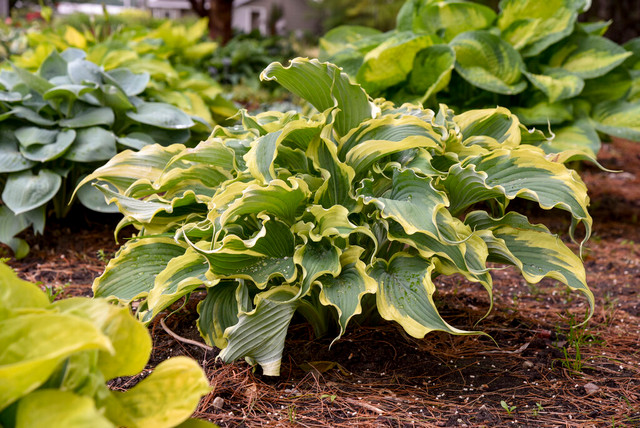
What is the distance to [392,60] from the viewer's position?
348cm

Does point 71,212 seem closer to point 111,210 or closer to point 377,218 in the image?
point 111,210

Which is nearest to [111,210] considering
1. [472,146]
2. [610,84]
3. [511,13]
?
[472,146]

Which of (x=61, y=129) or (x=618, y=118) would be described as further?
(x=618, y=118)

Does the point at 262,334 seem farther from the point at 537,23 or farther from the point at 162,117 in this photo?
the point at 537,23

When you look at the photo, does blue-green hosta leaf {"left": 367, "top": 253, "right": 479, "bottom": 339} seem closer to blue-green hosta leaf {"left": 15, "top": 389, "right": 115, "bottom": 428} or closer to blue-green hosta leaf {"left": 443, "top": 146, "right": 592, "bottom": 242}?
blue-green hosta leaf {"left": 443, "top": 146, "right": 592, "bottom": 242}

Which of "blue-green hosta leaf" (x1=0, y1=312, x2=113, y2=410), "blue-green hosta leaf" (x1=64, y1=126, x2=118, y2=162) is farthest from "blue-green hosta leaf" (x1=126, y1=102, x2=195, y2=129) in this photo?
"blue-green hosta leaf" (x1=0, y1=312, x2=113, y2=410)

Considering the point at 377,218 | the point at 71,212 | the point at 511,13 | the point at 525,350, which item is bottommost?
the point at 71,212

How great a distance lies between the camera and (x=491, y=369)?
1.81m

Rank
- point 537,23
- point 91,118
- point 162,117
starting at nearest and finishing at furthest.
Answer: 1. point 91,118
2. point 162,117
3. point 537,23

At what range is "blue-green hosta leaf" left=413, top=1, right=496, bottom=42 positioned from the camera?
362 centimetres

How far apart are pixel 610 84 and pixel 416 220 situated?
2.70 m

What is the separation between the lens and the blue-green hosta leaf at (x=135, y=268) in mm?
1769

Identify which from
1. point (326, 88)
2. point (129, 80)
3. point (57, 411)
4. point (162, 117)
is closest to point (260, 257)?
point (326, 88)

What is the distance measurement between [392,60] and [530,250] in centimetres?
201
